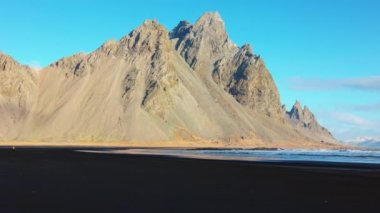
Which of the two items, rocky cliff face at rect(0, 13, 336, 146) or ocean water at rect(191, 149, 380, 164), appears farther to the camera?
rocky cliff face at rect(0, 13, 336, 146)

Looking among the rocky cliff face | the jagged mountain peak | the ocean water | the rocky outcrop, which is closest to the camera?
the ocean water

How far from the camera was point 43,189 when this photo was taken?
19.2m

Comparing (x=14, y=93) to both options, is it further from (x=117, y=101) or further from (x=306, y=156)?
(x=306, y=156)

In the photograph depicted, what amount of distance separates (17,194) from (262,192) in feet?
30.5

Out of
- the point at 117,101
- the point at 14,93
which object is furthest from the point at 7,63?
the point at 117,101

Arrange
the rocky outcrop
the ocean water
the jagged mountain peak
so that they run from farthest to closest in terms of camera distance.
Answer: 1. the jagged mountain peak
2. the rocky outcrop
3. the ocean water

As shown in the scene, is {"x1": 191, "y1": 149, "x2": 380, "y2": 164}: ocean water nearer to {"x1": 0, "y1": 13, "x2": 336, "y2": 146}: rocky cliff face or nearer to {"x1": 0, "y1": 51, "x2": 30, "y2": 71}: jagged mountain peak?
{"x1": 0, "y1": 13, "x2": 336, "y2": 146}: rocky cliff face

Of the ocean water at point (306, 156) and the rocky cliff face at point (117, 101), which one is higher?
the rocky cliff face at point (117, 101)

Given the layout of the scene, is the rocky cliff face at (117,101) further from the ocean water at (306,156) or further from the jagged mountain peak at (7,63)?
the ocean water at (306,156)

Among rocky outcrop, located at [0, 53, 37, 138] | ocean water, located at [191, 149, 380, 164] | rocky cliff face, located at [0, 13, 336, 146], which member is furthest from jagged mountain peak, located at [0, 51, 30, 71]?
ocean water, located at [191, 149, 380, 164]

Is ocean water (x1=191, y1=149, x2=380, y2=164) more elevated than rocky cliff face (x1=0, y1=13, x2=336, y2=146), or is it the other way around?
rocky cliff face (x1=0, y1=13, x2=336, y2=146)

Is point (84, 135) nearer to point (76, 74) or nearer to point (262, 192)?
point (76, 74)

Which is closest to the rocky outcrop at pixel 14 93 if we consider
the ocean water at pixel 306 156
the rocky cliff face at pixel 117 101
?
the rocky cliff face at pixel 117 101

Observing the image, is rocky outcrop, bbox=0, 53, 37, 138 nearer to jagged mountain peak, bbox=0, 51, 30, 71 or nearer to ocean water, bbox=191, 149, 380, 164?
jagged mountain peak, bbox=0, 51, 30, 71
